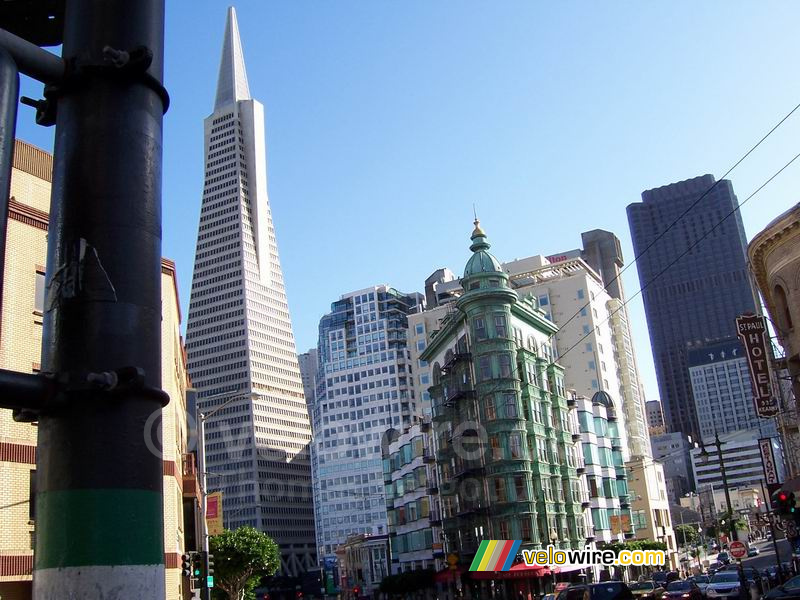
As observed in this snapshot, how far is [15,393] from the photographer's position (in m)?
4.09

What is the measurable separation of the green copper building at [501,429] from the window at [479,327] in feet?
0.27

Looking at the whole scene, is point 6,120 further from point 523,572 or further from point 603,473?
point 603,473

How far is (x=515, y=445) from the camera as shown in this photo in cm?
5981

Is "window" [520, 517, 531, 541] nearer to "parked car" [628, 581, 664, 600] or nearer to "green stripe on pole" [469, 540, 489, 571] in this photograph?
"green stripe on pole" [469, 540, 489, 571]

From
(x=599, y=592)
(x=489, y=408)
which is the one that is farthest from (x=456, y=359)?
(x=599, y=592)

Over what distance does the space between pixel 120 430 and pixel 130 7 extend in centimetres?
272

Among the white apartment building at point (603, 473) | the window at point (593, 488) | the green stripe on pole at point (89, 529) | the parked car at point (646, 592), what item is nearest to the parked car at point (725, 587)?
the parked car at point (646, 592)

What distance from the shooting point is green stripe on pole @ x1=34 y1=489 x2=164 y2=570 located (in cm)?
427

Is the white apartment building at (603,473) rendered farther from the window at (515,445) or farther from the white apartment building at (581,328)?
the white apartment building at (581,328)

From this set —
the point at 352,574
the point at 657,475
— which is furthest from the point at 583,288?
the point at 352,574

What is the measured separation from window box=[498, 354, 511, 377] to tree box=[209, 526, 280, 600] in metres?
24.7

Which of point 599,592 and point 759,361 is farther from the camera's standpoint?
point 759,361

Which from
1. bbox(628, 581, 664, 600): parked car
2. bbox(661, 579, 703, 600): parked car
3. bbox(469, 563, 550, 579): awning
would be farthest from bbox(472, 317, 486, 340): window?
bbox(661, 579, 703, 600): parked car

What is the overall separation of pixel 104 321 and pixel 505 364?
5835 centimetres
